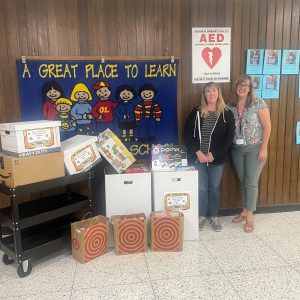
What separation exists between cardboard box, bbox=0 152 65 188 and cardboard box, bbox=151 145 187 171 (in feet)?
2.89

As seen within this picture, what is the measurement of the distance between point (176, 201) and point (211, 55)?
60.9 inches

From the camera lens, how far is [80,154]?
2.62 metres

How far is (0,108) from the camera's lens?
294 cm

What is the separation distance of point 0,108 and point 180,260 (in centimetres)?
215

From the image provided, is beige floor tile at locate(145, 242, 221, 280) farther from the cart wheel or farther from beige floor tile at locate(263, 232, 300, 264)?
the cart wheel

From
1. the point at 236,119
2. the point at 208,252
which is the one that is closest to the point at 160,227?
the point at 208,252

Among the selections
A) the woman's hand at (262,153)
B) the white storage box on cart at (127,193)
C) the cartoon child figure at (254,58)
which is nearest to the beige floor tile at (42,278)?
the white storage box on cart at (127,193)

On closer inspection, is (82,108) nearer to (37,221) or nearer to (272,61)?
(37,221)

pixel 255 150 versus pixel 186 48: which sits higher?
pixel 186 48

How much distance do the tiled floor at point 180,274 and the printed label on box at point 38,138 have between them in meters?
1.00

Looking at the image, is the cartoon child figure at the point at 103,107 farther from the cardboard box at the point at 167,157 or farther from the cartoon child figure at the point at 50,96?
the cardboard box at the point at 167,157

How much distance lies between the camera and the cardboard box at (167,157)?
2.91 metres

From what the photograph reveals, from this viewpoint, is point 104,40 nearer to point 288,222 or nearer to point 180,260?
point 180,260

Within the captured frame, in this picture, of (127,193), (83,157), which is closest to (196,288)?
(127,193)
